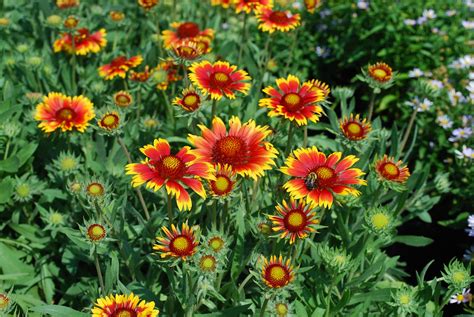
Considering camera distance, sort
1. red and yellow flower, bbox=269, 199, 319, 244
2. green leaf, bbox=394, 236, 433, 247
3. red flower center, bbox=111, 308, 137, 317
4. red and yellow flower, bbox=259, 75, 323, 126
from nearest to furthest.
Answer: red flower center, bbox=111, 308, 137, 317
red and yellow flower, bbox=269, 199, 319, 244
red and yellow flower, bbox=259, 75, 323, 126
green leaf, bbox=394, 236, 433, 247

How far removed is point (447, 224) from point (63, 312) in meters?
2.23

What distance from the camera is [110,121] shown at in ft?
7.89

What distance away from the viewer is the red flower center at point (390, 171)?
227 centimetres

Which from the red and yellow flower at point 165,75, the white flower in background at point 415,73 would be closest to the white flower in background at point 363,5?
the white flower in background at point 415,73

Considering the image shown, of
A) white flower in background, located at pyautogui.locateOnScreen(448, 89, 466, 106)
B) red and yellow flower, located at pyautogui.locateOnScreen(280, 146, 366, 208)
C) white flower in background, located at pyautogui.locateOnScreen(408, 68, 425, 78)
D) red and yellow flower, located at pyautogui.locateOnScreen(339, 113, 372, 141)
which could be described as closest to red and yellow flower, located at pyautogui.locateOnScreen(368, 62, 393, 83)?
red and yellow flower, located at pyautogui.locateOnScreen(339, 113, 372, 141)

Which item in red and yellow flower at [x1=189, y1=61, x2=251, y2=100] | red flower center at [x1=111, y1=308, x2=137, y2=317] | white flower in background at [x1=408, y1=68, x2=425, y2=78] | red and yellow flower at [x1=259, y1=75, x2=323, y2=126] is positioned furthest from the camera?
white flower in background at [x1=408, y1=68, x2=425, y2=78]

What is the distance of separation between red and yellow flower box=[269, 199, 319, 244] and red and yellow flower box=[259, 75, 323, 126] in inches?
13.7

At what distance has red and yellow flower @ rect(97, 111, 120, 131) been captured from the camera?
2.39m

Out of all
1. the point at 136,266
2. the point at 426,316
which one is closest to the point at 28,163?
the point at 136,266

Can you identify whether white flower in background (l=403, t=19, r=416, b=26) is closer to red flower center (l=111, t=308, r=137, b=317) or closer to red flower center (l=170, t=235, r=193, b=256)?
red flower center (l=170, t=235, r=193, b=256)

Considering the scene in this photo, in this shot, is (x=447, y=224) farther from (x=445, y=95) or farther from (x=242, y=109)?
(x=242, y=109)

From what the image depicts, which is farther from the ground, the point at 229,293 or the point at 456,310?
the point at 229,293

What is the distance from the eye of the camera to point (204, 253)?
A: 204 centimetres

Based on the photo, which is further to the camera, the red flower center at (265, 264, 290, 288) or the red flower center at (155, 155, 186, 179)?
the red flower center at (155, 155, 186, 179)
